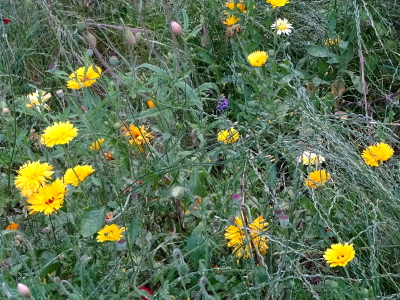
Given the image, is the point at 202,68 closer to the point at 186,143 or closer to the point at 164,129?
the point at 186,143

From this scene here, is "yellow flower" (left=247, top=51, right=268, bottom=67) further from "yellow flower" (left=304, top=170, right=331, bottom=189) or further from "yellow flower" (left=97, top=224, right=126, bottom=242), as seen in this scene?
"yellow flower" (left=97, top=224, right=126, bottom=242)

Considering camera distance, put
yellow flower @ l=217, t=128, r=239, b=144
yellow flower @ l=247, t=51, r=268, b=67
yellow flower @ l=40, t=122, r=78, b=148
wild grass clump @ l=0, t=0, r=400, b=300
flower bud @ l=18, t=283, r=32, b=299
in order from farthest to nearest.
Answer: yellow flower @ l=247, t=51, r=268, b=67 < yellow flower @ l=217, t=128, r=239, b=144 < yellow flower @ l=40, t=122, r=78, b=148 < wild grass clump @ l=0, t=0, r=400, b=300 < flower bud @ l=18, t=283, r=32, b=299

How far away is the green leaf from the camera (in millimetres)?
1337

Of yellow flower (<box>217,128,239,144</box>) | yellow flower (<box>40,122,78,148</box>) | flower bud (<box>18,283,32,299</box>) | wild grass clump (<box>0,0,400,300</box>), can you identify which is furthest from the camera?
yellow flower (<box>217,128,239,144</box>)

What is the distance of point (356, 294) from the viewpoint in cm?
116

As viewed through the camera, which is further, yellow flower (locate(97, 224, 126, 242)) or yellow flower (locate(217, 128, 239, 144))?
yellow flower (locate(217, 128, 239, 144))

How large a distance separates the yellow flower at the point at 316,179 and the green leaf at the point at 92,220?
509 millimetres

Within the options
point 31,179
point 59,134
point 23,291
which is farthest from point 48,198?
point 23,291

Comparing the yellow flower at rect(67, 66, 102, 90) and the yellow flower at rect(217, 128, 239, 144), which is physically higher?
the yellow flower at rect(67, 66, 102, 90)

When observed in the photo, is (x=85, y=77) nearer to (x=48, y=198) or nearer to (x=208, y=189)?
(x=48, y=198)

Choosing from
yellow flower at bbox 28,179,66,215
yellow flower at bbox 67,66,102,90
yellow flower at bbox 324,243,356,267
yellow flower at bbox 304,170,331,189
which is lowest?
yellow flower at bbox 304,170,331,189

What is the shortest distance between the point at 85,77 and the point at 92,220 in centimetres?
41

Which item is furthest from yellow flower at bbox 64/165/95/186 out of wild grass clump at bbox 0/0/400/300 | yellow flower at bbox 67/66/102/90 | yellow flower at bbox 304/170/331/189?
yellow flower at bbox 304/170/331/189

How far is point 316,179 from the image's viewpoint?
142 centimetres
